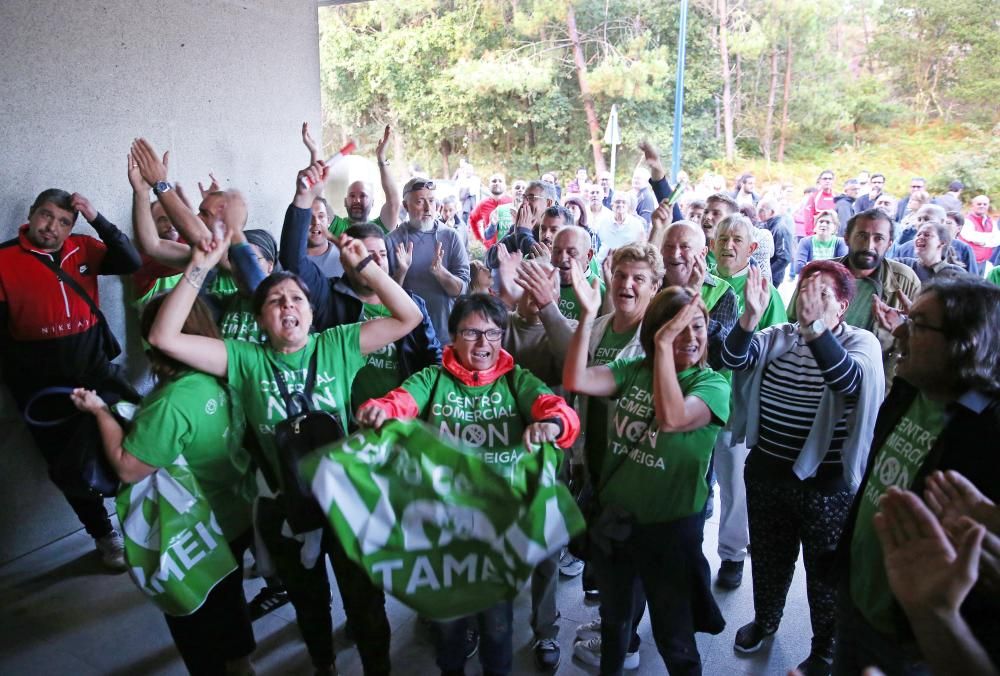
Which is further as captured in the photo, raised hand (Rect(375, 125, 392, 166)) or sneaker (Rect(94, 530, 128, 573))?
raised hand (Rect(375, 125, 392, 166))

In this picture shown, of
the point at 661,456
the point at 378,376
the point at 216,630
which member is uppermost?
the point at 378,376

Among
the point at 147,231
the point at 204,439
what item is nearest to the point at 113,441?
the point at 204,439

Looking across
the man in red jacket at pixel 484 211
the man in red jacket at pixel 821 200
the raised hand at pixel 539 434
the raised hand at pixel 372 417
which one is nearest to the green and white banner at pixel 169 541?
the raised hand at pixel 372 417

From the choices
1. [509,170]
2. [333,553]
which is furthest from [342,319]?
[509,170]

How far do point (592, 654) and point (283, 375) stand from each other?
1.75 meters

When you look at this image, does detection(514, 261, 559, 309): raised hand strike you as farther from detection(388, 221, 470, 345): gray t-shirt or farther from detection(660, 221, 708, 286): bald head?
detection(388, 221, 470, 345): gray t-shirt

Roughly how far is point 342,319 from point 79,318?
1625 millimetres

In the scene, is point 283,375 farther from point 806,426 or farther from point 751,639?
point 751,639

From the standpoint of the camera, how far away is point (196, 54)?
15.1 ft

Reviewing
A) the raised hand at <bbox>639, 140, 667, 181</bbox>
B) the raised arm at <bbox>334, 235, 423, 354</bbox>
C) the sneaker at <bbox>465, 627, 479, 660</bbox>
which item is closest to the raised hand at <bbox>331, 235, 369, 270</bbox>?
the raised arm at <bbox>334, 235, 423, 354</bbox>

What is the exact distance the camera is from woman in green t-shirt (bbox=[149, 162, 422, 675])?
2.55m

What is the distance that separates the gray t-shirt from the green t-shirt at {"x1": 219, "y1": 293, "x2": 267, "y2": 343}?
1245 millimetres

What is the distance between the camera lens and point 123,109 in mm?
4195

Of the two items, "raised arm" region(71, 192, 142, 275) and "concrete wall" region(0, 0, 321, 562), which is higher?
"concrete wall" region(0, 0, 321, 562)
